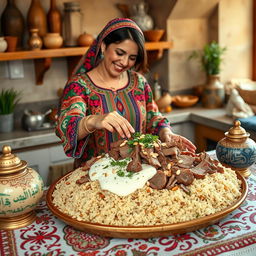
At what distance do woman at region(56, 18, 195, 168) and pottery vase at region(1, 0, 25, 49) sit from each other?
47.7 inches

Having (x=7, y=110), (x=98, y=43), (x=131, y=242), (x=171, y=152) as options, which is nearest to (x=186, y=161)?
(x=171, y=152)

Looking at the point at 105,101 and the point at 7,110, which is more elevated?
the point at 105,101

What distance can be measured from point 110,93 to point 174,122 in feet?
4.92

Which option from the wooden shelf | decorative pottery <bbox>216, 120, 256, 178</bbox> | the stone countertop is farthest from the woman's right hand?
the wooden shelf

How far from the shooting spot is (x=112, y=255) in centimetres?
121

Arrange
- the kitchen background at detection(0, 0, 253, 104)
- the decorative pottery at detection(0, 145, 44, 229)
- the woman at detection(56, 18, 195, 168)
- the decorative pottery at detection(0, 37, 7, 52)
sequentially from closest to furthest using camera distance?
the decorative pottery at detection(0, 145, 44, 229) → the woman at detection(56, 18, 195, 168) → the decorative pottery at detection(0, 37, 7, 52) → the kitchen background at detection(0, 0, 253, 104)

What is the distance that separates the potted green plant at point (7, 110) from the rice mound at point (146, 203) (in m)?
1.77

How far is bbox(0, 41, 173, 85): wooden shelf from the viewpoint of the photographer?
298 cm

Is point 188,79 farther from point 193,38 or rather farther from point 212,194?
point 212,194

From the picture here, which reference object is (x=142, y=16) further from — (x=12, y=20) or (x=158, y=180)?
(x=158, y=180)

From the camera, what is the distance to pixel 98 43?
2.00 meters

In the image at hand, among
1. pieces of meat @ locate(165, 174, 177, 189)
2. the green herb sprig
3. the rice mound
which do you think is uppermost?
the green herb sprig

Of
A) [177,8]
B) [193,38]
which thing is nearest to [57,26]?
[177,8]

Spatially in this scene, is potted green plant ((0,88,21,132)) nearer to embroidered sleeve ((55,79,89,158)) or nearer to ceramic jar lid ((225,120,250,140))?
embroidered sleeve ((55,79,89,158))
